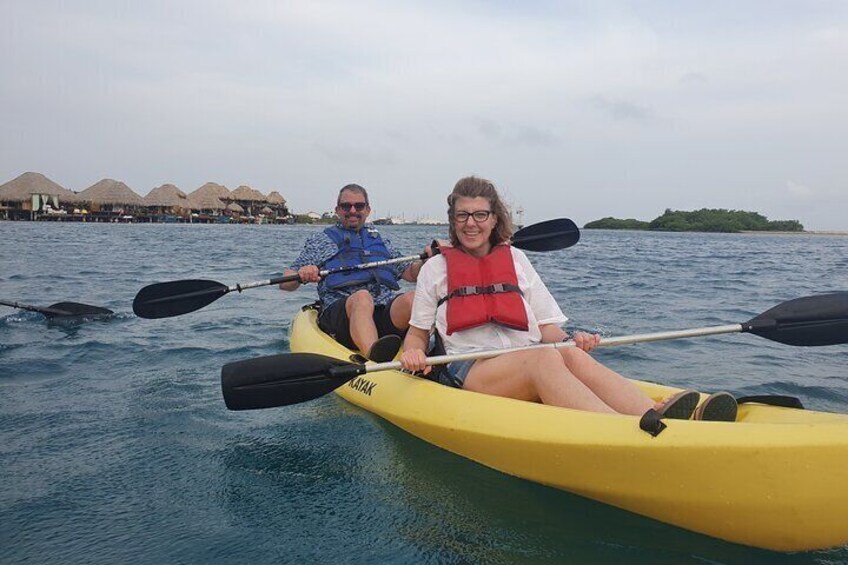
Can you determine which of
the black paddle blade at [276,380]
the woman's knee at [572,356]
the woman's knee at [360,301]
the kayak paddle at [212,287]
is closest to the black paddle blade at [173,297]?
the kayak paddle at [212,287]

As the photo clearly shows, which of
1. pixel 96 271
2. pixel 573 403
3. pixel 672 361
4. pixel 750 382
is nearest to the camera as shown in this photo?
pixel 573 403

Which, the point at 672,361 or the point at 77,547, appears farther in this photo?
the point at 672,361

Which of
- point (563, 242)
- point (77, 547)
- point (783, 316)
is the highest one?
point (563, 242)

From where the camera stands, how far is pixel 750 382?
14.7 feet

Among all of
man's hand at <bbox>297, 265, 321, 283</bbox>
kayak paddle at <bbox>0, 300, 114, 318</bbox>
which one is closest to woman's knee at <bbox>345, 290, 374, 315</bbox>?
man's hand at <bbox>297, 265, 321, 283</bbox>

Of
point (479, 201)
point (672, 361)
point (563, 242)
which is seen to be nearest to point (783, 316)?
point (479, 201)

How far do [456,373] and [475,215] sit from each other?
2.65ft

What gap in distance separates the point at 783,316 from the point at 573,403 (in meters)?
1.20

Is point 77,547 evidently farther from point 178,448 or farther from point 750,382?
point 750,382

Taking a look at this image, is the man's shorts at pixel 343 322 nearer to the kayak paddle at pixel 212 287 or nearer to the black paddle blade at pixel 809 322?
the kayak paddle at pixel 212 287

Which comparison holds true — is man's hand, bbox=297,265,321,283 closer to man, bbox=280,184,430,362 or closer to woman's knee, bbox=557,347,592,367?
man, bbox=280,184,430,362

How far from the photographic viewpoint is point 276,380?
2973mm

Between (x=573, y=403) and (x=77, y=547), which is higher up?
(x=573, y=403)

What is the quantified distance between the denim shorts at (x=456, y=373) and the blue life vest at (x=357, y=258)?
1.48 meters
